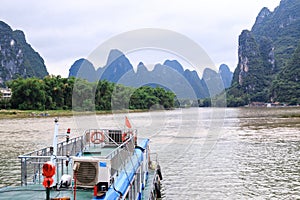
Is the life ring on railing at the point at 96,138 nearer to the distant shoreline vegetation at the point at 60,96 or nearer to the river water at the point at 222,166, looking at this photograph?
the river water at the point at 222,166

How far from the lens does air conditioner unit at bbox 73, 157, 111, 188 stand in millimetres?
6973

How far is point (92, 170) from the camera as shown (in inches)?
280

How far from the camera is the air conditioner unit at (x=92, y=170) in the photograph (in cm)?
697

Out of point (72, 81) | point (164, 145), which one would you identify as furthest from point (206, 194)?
point (72, 81)

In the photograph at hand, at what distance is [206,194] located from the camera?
1415 cm

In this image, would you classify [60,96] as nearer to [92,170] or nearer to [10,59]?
[92,170]

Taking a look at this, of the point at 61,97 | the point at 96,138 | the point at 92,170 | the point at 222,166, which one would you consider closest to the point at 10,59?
the point at 61,97

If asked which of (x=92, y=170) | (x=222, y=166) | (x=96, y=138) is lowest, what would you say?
(x=222, y=166)

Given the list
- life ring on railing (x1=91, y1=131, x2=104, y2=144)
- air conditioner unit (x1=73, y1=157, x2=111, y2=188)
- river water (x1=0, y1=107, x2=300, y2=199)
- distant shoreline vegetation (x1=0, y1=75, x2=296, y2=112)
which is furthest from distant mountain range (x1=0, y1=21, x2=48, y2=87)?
air conditioner unit (x1=73, y1=157, x2=111, y2=188)

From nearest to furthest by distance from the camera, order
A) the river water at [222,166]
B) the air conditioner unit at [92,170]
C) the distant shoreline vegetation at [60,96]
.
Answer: the air conditioner unit at [92,170] → the river water at [222,166] → the distant shoreline vegetation at [60,96]

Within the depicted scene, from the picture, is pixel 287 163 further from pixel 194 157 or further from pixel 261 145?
pixel 261 145

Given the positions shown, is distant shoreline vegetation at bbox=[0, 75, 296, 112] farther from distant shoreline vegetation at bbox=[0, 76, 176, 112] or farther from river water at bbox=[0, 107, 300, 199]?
river water at bbox=[0, 107, 300, 199]

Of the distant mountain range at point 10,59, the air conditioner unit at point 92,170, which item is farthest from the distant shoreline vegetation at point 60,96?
the distant mountain range at point 10,59

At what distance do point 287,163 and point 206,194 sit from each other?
7.67 metres
